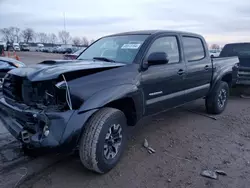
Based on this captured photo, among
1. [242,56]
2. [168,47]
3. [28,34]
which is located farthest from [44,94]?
[28,34]

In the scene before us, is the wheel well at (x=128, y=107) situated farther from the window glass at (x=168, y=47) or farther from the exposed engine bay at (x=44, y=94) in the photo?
the window glass at (x=168, y=47)

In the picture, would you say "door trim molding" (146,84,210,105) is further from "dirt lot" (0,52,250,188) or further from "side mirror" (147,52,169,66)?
"dirt lot" (0,52,250,188)

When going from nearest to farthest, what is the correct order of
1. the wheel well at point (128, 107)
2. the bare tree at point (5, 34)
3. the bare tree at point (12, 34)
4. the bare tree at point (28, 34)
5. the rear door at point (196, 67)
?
the wheel well at point (128, 107), the rear door at point (196, 67), the bare tree at point (5, 34), the bare tree at point (12, 34), the bare tree at point (28, 34)

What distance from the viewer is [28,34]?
306ft

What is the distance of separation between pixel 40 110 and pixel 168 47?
7.83 feet

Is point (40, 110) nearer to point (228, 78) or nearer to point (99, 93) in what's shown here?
point (99, 93)

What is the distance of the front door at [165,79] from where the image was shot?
363 cm

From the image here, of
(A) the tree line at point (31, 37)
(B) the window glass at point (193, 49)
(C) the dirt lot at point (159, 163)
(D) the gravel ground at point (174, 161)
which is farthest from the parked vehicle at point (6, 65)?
(A) the tree line at point (31, 37)

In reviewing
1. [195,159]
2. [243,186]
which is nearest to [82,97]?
[195,159]

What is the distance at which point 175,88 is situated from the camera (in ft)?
13.7

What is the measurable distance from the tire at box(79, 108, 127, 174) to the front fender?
152 mm

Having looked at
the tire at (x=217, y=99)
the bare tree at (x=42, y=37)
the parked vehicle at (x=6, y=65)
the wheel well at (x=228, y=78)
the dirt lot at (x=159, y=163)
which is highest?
the bare tree at (x=42, y=37)

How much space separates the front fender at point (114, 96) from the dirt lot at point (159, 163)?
790mm

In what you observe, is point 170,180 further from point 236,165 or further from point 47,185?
point 47,185
